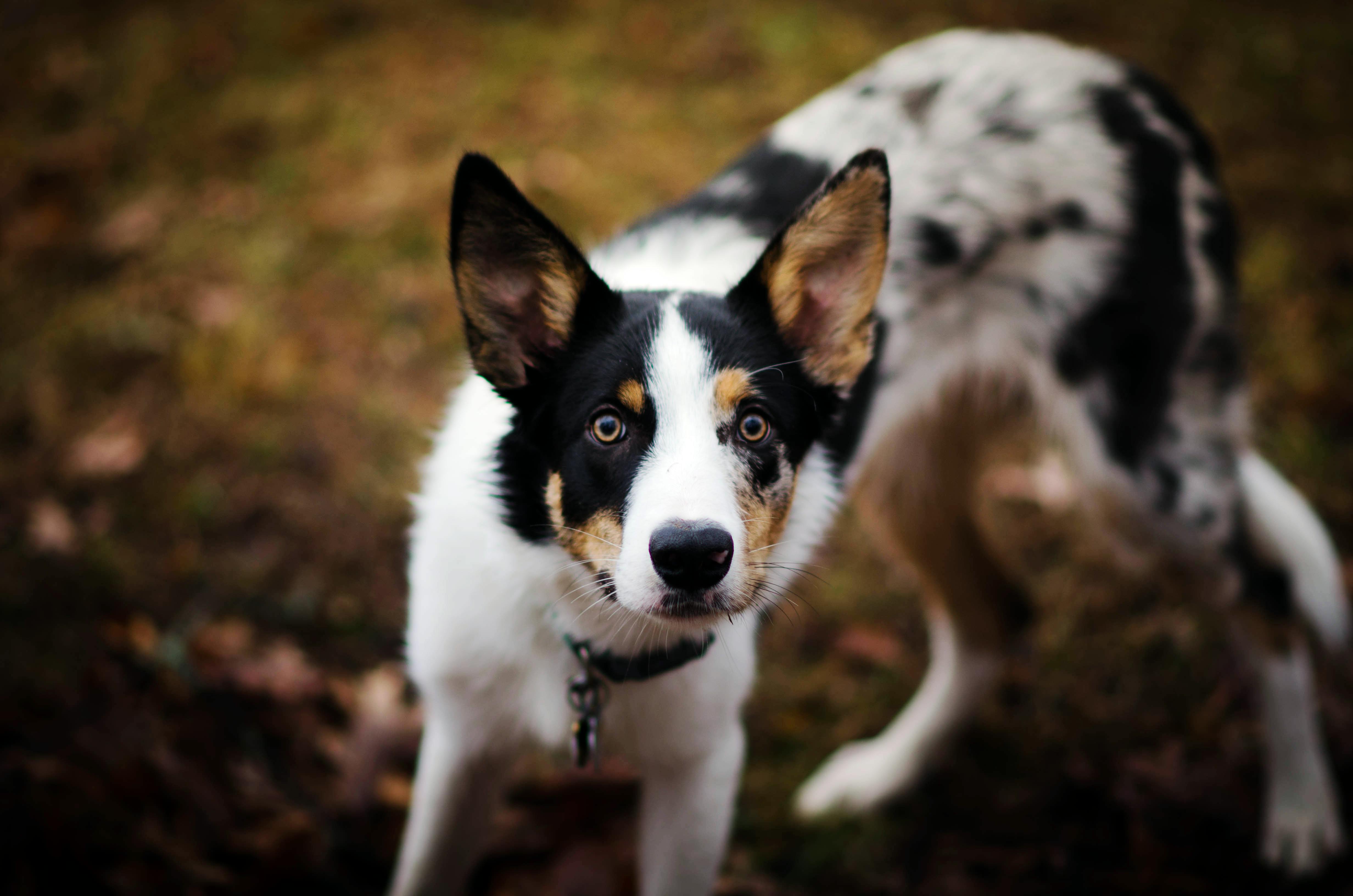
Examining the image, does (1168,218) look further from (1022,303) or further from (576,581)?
(576,581)

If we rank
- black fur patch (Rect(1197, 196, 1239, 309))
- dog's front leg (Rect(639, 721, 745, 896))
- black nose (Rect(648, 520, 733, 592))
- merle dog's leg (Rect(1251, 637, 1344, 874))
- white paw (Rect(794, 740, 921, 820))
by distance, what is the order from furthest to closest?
white paw (Rect(794, 740, 921, 820)) < merle dog's leg (Rect(1251, 637, 1344, 874)) < black fur patch (Rect(1197, 196, 1239, 309)) < dog's front leg (Rect(639, 721, 745, 896)) < black nose (Rect(648, 520, 733, 592))

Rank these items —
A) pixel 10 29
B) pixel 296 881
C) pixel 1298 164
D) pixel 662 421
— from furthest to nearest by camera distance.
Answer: pixel 10 29
pixel 1298 164
pixel 296 881
pixel 662 421

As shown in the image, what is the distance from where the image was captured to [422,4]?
6320 millimetres

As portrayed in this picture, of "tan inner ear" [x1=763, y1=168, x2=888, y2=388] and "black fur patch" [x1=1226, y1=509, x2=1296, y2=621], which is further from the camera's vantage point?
"black fur patch" [x1=1226, y1=509, x2=1296, y2=621]

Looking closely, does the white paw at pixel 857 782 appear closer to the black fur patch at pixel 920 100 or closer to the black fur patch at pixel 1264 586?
the black fur patch at pixel 1264 586

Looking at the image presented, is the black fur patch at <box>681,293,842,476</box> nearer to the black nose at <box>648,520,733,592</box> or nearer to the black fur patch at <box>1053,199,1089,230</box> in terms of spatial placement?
the black nose at <box>648,520,733,592</box>

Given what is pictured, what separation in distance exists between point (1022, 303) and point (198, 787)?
2.80 metres

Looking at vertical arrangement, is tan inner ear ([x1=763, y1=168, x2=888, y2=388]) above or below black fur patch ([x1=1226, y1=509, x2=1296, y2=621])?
above

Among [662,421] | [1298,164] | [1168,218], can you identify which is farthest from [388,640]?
[1298,164]

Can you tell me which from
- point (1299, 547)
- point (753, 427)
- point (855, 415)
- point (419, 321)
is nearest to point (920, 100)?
point (855, 415)

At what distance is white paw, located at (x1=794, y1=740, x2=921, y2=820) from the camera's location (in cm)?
302

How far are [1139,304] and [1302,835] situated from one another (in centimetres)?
174

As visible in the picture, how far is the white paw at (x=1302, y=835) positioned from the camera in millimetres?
2773

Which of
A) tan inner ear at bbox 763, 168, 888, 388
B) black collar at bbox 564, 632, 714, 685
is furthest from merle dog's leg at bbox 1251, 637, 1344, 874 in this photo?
black collar at bbox 564, 632, 714, 685
